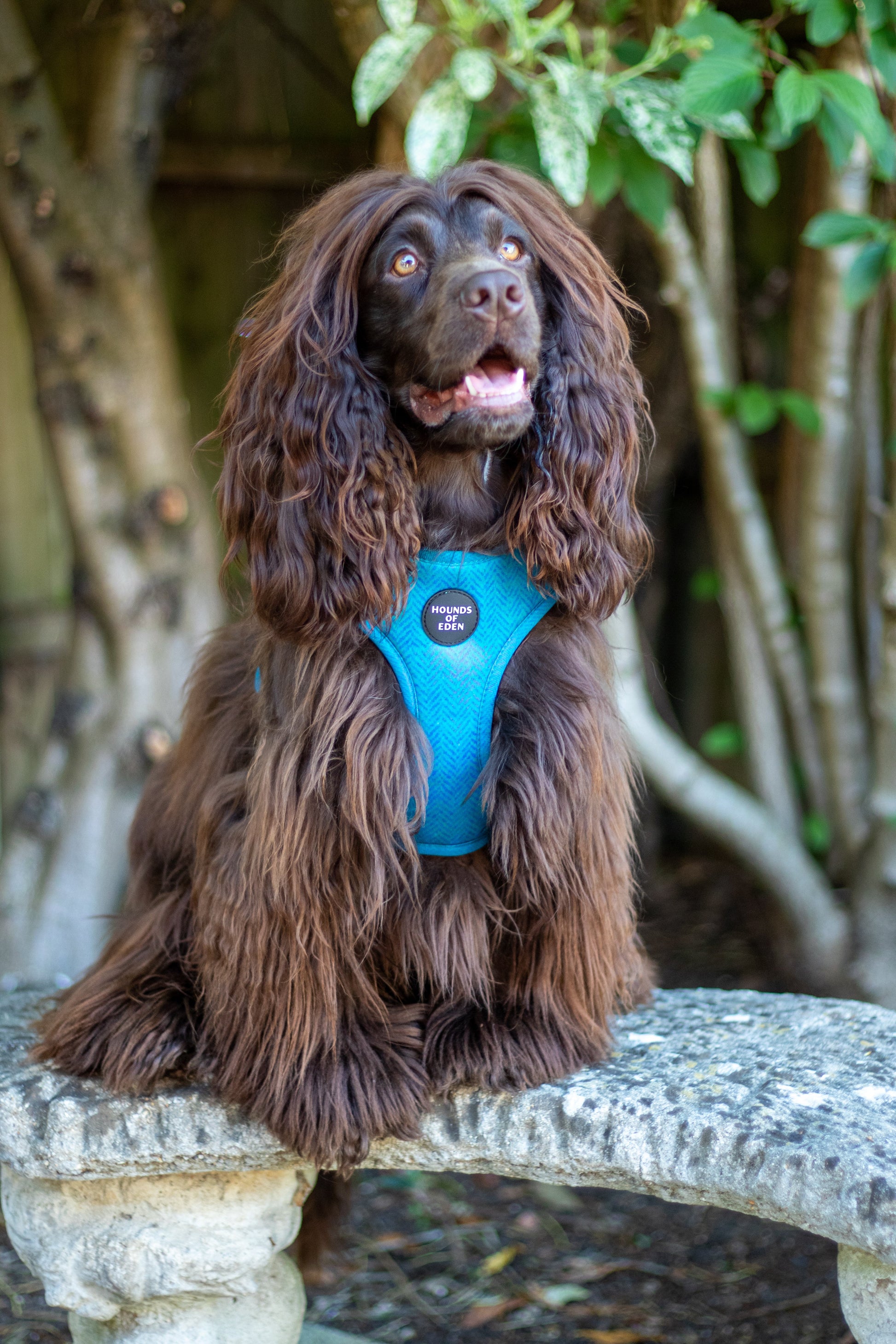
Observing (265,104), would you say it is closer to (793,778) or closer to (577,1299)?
(793,778)

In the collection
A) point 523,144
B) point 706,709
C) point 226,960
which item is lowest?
point 226,960

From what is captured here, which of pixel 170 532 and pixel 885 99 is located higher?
pixel 885 99

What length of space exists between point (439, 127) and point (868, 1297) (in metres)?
2.10

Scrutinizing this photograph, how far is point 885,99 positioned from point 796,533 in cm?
122

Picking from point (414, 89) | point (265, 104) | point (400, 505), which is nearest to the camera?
point (400, 505)

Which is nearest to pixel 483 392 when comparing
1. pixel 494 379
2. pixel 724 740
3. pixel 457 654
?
pixel 494 379

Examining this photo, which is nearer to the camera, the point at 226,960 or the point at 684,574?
the point at 226,960

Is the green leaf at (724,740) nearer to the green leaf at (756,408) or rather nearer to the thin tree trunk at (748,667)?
the thin tree trunk at (748,667)

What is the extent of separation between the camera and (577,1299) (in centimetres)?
300

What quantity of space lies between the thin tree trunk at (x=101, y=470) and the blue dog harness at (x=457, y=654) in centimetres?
161

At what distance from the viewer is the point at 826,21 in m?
2.57

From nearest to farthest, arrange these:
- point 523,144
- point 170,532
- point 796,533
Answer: point 523,144
point 170,532
point 796,533

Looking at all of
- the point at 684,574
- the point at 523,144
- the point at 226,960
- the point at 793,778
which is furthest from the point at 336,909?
the point at 684,574

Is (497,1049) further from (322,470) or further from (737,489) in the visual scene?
(737,489)
